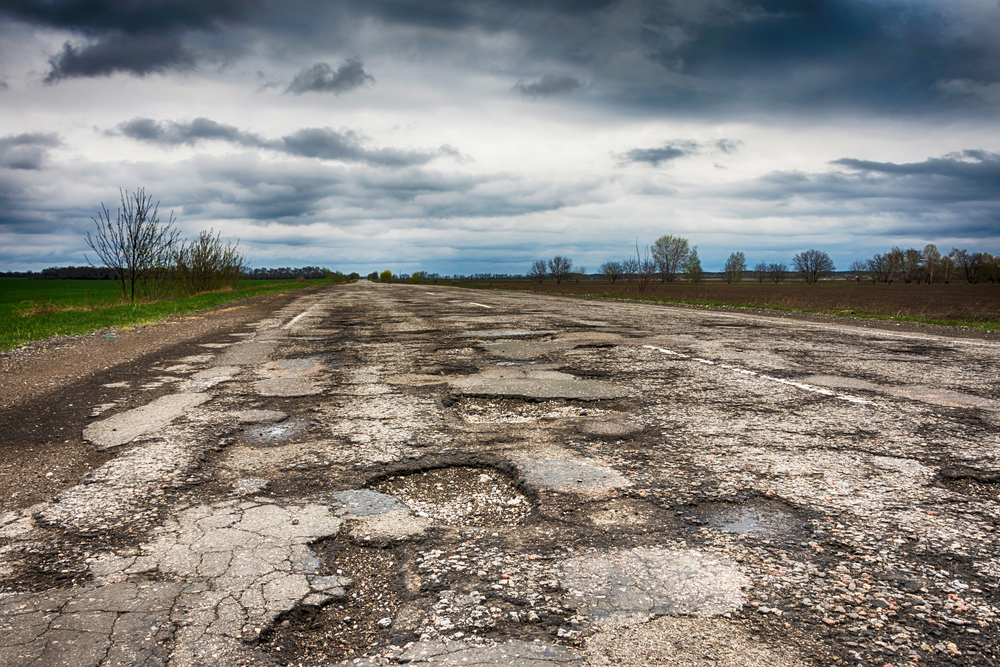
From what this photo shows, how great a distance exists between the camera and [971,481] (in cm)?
289

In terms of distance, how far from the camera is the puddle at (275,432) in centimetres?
366

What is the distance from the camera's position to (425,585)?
1.97m

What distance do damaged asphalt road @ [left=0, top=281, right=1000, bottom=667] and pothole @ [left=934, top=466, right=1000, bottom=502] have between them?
2 centimetres

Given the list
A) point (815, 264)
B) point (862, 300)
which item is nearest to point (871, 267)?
point (815, 264)

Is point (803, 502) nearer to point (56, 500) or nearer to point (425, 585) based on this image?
point (425, 585)

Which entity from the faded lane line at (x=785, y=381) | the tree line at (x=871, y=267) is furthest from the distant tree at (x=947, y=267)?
the faded lane line at (x=785, y=381)

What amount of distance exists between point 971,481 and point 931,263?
103 m

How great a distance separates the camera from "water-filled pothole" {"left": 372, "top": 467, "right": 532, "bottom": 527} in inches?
99.7

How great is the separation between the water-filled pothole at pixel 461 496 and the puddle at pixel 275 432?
115 centimetres

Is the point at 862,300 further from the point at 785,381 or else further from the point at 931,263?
the point at 931,263

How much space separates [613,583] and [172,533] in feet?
5.99

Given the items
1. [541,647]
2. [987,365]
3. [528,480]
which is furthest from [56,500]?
[987,365]

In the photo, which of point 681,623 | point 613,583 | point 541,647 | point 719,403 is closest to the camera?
point 541,647

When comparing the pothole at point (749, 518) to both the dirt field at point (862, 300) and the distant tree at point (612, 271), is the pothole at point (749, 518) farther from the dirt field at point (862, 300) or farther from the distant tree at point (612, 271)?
the distant tree at point (612, 271)
